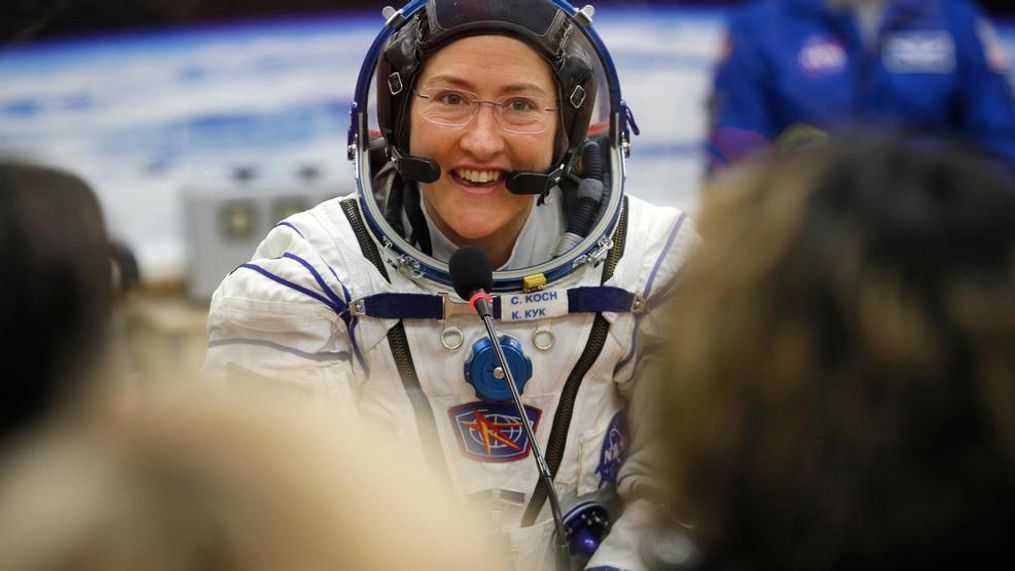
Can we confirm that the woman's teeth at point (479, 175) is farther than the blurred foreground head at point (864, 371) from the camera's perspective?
Yes

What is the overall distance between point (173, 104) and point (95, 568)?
413cm

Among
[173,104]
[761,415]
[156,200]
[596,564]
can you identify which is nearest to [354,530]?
[761,415]

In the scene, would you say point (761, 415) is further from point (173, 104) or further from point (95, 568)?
point (173, 104)

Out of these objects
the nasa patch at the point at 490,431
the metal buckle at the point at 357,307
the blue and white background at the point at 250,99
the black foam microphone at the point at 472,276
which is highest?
the black foam microphone at the point at 472,276

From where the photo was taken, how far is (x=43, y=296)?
86 cm

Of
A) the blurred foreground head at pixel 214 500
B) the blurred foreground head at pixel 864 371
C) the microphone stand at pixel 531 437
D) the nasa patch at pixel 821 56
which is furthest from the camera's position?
the nasa patch at pixel 821 56

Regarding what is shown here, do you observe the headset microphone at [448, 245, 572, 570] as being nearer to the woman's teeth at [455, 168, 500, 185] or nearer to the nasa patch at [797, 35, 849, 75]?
the woman's teeth at [455, 168, 500, 185]


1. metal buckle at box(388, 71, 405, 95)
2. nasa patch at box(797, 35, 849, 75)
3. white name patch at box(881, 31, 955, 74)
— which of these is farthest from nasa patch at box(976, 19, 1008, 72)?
metal buckle at box(388, 71, 405, 95)

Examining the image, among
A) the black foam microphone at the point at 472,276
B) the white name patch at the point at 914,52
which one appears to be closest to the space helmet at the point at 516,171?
the black foam microphone at the point at 472,276

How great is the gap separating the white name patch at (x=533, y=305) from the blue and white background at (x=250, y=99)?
2622mm

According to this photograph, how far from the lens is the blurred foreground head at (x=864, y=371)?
812 mm

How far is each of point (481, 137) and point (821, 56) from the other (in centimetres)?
132

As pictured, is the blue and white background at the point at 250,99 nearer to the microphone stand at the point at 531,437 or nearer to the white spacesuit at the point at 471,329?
the white spacesuit at the point at 471,329

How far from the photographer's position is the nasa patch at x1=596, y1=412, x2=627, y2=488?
69.4 inches
